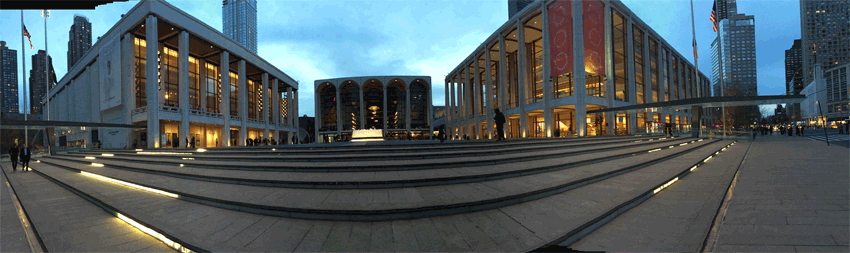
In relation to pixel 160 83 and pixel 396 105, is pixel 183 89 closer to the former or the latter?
pixel 160 83

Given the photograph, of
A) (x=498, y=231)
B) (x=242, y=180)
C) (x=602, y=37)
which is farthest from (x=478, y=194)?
(x=602, y=37)

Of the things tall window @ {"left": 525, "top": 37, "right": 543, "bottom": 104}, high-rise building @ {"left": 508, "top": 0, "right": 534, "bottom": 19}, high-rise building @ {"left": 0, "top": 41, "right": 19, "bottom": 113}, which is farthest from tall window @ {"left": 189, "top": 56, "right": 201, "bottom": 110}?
high-rise building @ {"left": 0, "top": 41, "right": 19, "bottom": 113}

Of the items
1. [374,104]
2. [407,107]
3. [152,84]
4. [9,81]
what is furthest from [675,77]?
[9,81]

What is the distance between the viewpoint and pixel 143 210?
463 cm

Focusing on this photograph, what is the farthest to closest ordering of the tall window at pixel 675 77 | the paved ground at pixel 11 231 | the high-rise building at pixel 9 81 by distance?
the high-rise building at pixel 9 81, the tall window at pixel 675 77, the paved ground at pixel 11 231

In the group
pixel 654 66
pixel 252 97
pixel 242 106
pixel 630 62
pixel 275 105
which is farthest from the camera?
pixel 252 97

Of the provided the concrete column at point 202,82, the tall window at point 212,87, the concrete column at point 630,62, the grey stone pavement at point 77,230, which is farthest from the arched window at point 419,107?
the grey stone pavement at point 77,230

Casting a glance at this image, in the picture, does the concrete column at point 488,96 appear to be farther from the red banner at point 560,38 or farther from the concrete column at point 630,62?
the concrete column at point 630,62

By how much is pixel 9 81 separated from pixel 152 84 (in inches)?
5041

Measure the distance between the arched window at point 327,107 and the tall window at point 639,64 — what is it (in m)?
56.4

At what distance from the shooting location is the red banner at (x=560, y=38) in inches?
1078

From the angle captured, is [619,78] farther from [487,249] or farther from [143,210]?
[143,210]

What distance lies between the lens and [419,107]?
67.8m

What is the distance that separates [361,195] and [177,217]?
2.67 m
